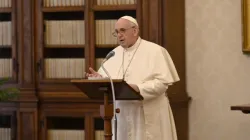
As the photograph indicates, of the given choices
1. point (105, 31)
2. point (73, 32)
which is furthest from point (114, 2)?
point (73, 32)

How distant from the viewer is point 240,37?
5395 mm

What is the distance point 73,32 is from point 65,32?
78 millimetres

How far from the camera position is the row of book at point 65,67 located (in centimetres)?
534

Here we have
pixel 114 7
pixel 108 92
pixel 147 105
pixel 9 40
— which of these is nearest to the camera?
pixel 108 92

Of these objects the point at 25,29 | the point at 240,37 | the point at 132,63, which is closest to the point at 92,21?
the point at 25,29

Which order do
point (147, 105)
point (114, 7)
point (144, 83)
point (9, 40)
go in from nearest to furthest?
point (144, 83) < point (147, 105) < point (114, 7) < point (9, 40)

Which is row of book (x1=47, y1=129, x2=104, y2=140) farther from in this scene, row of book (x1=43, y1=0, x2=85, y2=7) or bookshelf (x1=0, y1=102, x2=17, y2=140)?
row of book (x1=43, y1=0, x2=85, y2=7)

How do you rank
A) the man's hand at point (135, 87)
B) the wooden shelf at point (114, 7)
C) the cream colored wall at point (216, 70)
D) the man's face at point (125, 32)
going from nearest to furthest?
the man's hand at point (135, 87) < the man's face at point (125, 32) < the wooden shelf at point (114, 7) < the cream colored wall at point (216, 70)

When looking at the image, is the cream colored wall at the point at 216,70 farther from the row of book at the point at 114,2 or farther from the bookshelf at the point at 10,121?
the bookshelf at the point at 10,121

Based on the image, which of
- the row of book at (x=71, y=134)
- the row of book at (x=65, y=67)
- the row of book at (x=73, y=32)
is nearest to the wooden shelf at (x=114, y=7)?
the row of book at (x=73, y=32)

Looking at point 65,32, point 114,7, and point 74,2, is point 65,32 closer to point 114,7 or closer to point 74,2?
point 74,2

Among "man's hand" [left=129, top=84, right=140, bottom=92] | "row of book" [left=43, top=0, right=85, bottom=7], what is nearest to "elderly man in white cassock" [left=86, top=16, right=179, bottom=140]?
"man's hand" [left=129, top=84, right=140, bottom=92]

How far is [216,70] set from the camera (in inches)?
216

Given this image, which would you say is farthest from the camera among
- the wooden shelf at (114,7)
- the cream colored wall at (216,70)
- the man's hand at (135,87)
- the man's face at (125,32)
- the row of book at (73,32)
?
the cream colored wall at (216,70)
